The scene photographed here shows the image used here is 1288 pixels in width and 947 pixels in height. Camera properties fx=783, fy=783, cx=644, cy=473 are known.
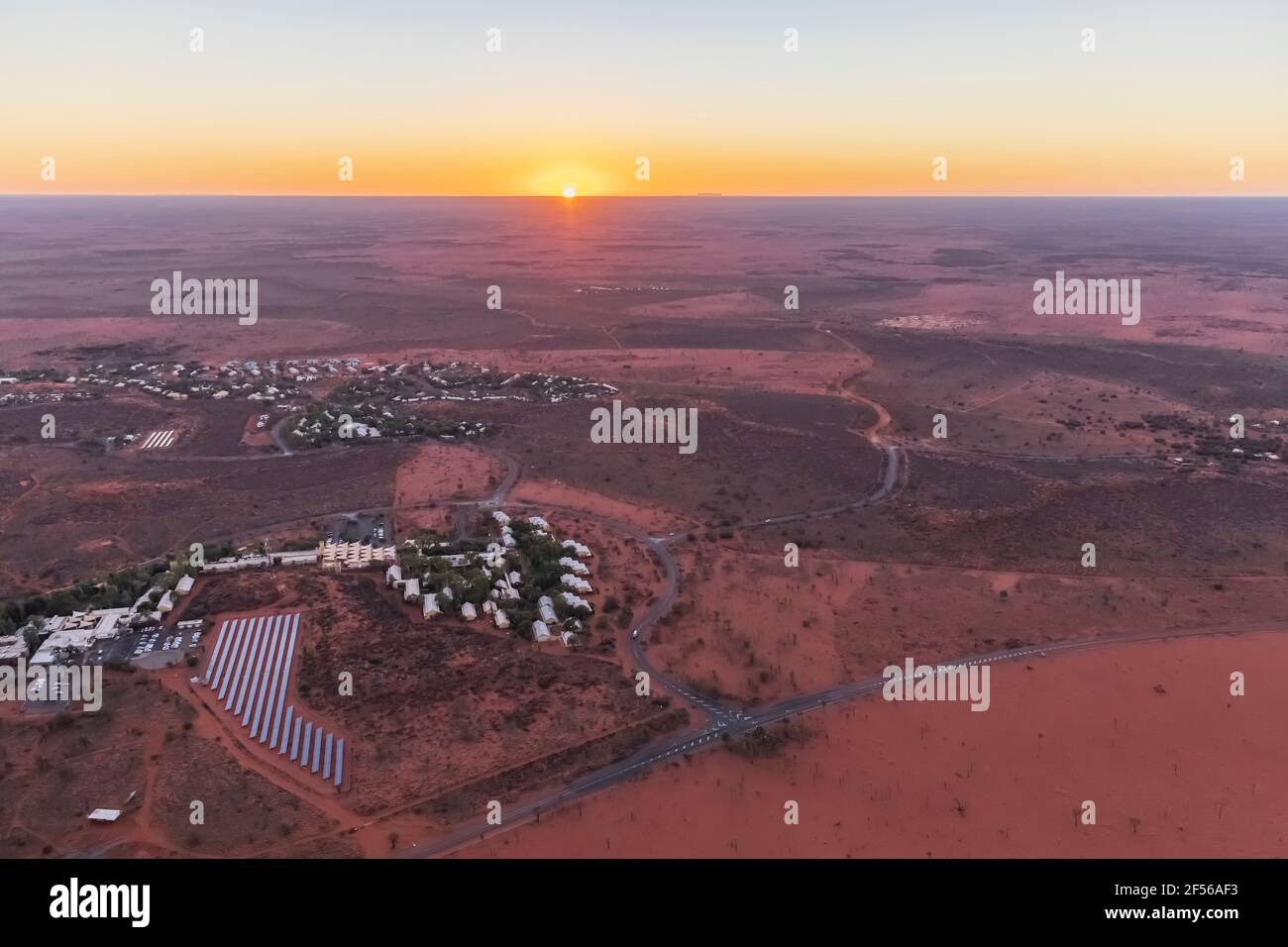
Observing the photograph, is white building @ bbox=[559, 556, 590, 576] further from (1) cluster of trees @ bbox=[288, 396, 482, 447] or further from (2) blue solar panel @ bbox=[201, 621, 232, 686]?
(1) cluster of trees @ bbox=[288, 396, 482, 447]

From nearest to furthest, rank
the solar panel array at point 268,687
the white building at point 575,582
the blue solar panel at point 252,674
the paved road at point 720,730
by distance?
the paved road at point 720,730, the solar panel array at point 268,687, the blue solar panel at point 252,674, the white building at point 575,582

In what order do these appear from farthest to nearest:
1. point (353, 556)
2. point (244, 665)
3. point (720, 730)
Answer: point (353, 556) < point (244, 665) < point (720, 730)

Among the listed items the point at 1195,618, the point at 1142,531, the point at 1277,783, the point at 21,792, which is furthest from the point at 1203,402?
→ the point at 21,792

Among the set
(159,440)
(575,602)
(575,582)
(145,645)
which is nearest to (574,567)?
(575,582)

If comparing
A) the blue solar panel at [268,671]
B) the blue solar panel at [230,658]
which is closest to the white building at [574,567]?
the blue solar panel at [268,671]

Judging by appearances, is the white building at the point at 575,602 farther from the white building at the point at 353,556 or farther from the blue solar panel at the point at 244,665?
the blue solar panel at the point at 244,665

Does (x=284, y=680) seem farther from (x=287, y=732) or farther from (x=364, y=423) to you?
(x=364, y=423)
